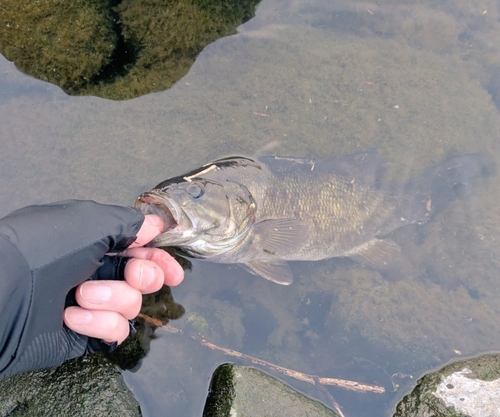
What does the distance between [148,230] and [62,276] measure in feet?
2.43

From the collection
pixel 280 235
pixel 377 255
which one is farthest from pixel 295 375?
pixel 377 255

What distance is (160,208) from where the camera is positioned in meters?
3.43

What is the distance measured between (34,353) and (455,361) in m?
3.65

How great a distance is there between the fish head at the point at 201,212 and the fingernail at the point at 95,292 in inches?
27.5

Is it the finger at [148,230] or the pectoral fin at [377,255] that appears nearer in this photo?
the finger at [148,230]

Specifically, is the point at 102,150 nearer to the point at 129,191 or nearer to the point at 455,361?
the point at 129,191

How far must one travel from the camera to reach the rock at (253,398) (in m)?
3.44

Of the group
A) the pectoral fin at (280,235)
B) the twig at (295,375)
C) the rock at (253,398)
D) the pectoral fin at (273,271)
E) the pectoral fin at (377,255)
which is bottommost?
the twig at (295,375)

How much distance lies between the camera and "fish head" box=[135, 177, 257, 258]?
3381mm

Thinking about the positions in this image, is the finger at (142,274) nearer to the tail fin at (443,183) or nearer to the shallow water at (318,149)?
the shallow water at (318,149)

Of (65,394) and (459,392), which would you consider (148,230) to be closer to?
(65,394)

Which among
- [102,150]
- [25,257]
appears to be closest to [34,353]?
[25,257]

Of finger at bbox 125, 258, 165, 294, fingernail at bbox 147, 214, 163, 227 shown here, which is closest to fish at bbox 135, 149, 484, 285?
fingernail at bbox 147, 214, 163, 227

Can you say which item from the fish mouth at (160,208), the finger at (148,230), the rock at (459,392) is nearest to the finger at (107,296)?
the finger at (148,230)
